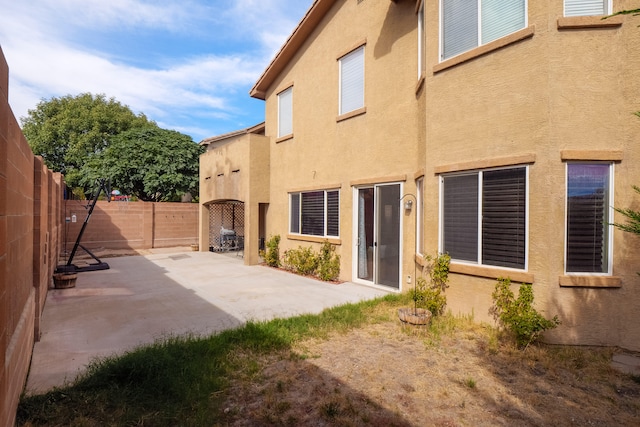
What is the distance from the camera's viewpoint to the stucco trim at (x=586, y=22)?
510cm

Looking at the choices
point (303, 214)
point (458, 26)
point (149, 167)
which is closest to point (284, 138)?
point (303, 214)

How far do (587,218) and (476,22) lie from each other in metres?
3.93

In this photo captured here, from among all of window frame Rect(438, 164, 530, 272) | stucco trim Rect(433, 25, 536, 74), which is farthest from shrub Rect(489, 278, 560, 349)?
stucco trim Rect(433, 25, 536, 74)

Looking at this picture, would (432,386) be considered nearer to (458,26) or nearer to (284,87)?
(458,26)

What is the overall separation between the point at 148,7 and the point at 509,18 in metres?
10.5

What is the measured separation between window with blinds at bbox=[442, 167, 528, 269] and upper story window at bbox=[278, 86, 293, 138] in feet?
24.4

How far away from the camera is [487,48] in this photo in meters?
5.85

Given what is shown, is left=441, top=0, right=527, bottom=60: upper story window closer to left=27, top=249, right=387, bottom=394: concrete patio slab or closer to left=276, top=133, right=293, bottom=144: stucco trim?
left=27, top=249, right=387, bottom=394: concrete patio slab

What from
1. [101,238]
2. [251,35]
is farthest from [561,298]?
[101,238]

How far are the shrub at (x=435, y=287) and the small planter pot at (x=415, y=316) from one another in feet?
0.92

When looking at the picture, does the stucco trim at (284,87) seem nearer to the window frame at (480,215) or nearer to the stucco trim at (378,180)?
the stucco trim at (378,180)

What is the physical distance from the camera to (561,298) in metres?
5.16

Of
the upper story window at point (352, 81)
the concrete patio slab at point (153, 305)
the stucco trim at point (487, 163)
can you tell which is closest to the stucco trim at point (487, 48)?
the stucco trim at point (487, 163)

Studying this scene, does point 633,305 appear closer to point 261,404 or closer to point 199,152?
point 261,404
